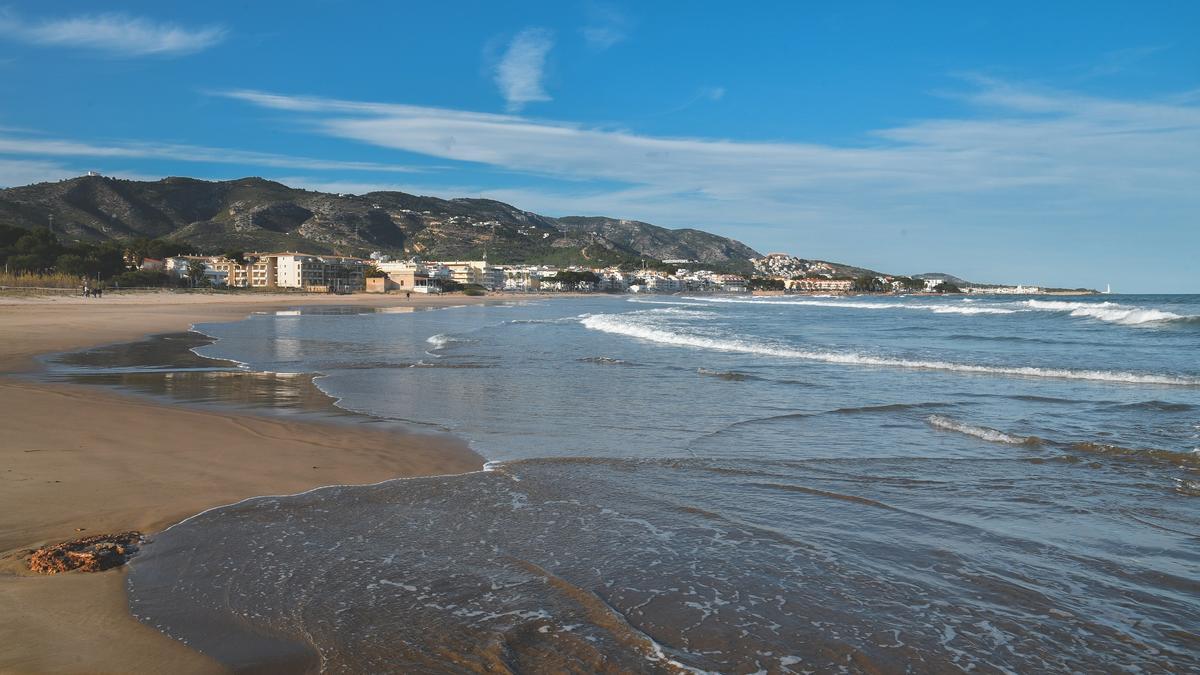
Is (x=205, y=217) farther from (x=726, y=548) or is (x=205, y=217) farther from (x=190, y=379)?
(x=726, y=548)

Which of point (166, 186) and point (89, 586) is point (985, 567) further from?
point (166, 186)

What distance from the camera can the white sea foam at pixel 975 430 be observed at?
8.92m

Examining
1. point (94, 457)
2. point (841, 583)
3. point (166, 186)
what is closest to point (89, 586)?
point (94, 457)

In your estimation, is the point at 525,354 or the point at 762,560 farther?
the point at 525,354

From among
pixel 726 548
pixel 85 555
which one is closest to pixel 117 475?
pixel 85 555

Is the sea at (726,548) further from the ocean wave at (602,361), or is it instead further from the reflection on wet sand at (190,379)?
the ocean wave at (602,361)

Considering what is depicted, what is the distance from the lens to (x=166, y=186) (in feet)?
582

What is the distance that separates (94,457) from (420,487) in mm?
3136

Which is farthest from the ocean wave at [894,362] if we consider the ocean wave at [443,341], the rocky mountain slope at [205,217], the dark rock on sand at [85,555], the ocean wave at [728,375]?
the rocky mountain slope at [205,217]

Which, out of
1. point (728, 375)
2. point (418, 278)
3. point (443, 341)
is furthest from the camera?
point (418, 278)

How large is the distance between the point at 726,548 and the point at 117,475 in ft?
16.7

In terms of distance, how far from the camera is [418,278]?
Result: 120125 mm

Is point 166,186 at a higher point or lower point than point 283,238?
higher

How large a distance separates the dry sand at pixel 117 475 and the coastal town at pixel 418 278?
7608cm
